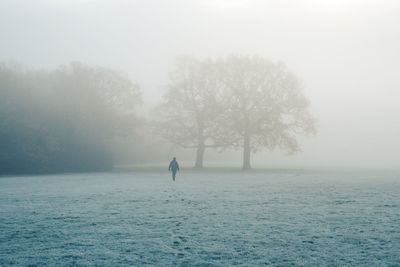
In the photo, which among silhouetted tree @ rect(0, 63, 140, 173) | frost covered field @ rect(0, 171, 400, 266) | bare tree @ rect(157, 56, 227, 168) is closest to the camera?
frost covered field @ rect(0, 171, 400, 266)

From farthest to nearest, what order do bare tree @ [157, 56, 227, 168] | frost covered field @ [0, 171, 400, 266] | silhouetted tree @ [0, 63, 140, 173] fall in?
bare tree @ [157, 56, 227, 168]
silhouetted tree @ [0, 63, 140, 173]
frost covered field @ [0, 171, 400, 266]

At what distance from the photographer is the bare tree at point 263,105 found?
4663 cm

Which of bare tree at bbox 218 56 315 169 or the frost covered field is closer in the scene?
the frost covered field

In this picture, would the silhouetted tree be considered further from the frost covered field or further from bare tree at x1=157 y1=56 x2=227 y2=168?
the frost covered field

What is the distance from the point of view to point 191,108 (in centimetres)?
5050

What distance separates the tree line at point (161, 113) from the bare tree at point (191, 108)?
138mm

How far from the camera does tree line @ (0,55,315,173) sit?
46688mm

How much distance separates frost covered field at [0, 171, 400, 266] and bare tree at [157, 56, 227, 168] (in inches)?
1210

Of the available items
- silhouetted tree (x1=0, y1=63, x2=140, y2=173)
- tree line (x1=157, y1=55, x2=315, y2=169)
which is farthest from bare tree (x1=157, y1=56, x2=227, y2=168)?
silhouetted tree (x1=0, y1=63, x2=140, y2=173)

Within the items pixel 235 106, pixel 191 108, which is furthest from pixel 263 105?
pixel 191 108

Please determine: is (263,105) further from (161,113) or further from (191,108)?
(161,113)

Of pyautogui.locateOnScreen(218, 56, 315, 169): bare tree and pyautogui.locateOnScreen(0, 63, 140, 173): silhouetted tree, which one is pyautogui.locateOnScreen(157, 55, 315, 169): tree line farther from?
pyautogui.locateOnScreen(0, 63, 140, 173): silhouetted tree

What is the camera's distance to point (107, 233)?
11.3m

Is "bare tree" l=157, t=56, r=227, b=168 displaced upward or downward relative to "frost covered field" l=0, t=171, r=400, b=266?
upward
